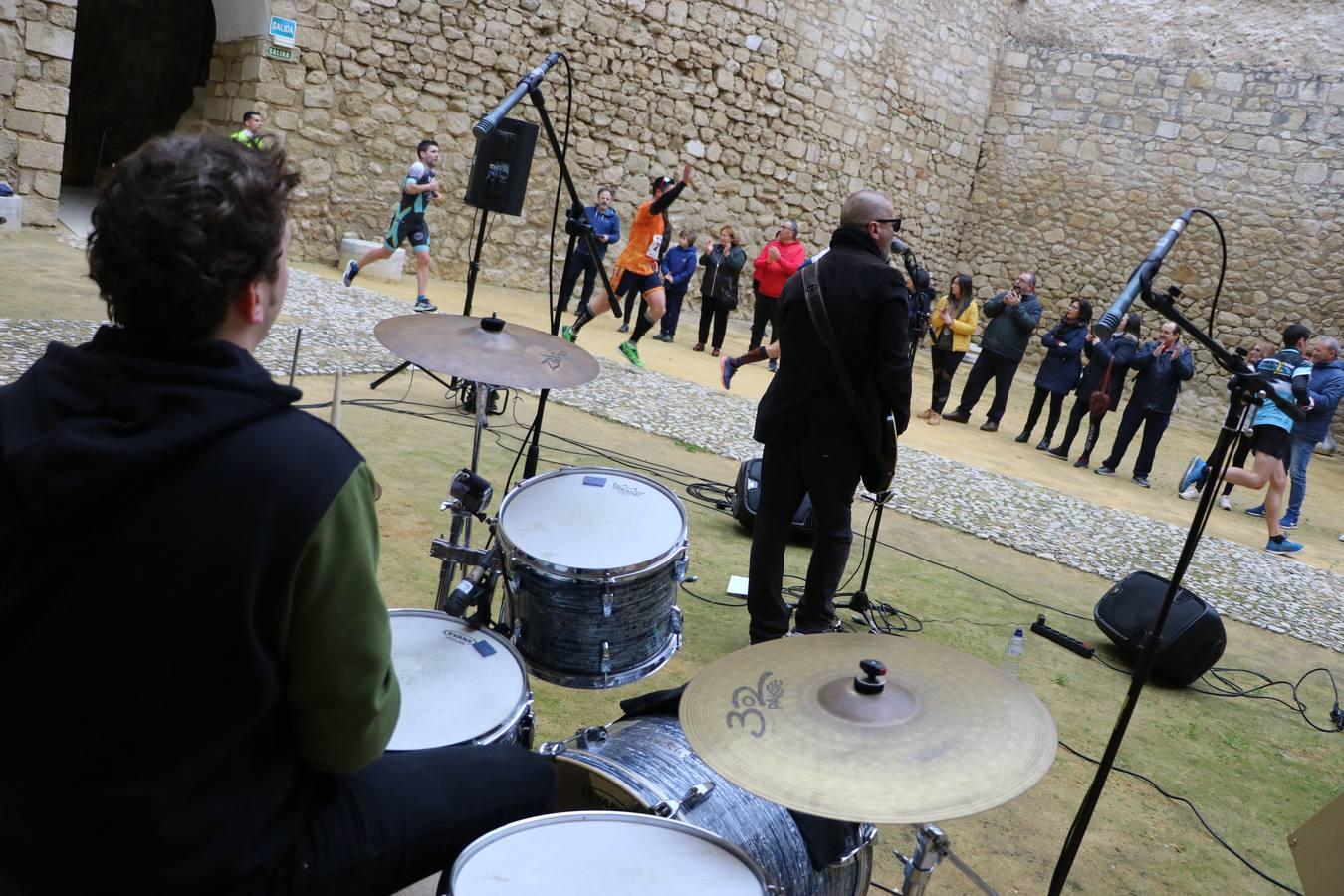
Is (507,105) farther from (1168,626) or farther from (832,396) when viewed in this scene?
(1168,626)

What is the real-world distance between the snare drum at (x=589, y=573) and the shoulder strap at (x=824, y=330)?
0.89m

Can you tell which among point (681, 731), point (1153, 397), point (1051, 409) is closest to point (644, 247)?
point (1051, 409)

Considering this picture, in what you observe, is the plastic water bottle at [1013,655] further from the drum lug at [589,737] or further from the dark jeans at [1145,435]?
the dark jeans at [1145,435]

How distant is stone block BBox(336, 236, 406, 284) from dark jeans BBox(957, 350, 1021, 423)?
624cm

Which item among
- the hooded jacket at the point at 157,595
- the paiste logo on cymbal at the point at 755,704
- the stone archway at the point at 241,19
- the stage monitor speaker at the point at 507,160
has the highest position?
the stone archway at the point at 241,19

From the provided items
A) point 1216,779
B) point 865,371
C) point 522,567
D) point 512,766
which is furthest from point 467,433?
point 512,766

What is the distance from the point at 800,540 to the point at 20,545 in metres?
4.48

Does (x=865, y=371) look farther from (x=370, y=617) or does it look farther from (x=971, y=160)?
(x=971, y=160)

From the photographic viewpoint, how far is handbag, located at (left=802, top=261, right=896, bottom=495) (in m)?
3.54

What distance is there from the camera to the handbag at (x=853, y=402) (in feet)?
11.6

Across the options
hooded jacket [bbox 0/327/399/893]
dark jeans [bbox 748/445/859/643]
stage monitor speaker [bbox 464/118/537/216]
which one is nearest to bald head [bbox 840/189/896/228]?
dark jeans [bbox 748/445/859/643]

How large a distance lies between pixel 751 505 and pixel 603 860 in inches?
152

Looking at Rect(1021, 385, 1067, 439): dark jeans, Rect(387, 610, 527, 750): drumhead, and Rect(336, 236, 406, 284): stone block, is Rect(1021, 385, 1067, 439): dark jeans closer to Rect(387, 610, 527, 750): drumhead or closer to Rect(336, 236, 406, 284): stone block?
Rect(336, 236, 406, 284): stone block

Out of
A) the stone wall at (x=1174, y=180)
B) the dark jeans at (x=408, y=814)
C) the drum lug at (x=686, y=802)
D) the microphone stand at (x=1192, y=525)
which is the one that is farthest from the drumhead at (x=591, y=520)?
the stone wall at (x=1174, y=180)
